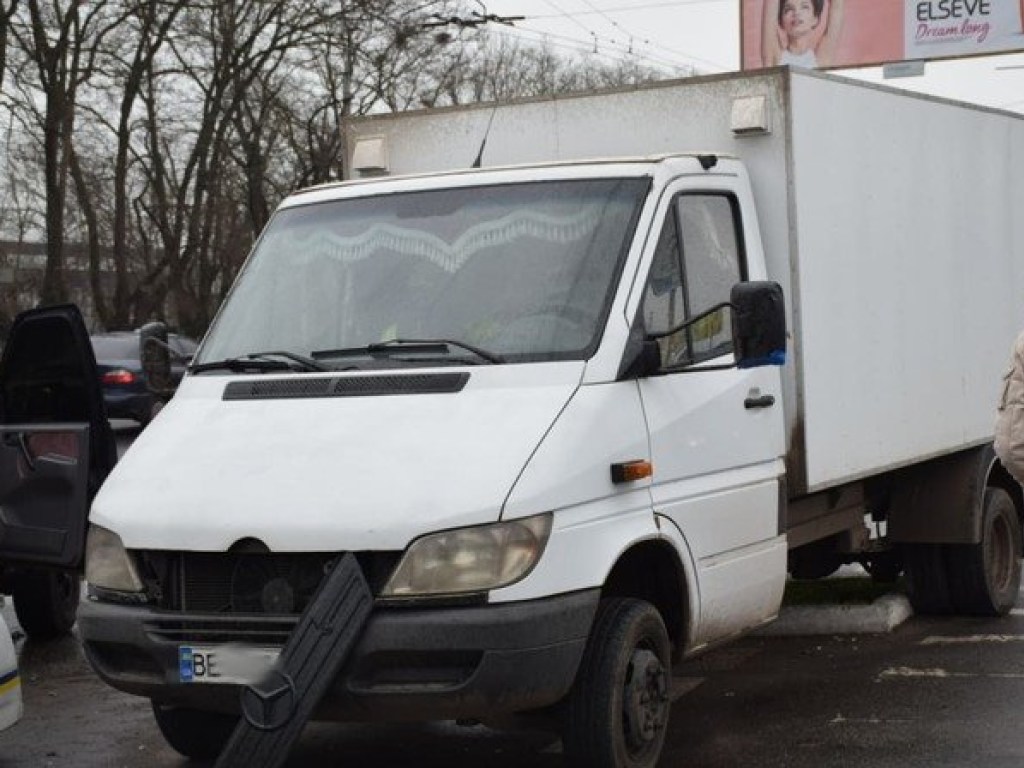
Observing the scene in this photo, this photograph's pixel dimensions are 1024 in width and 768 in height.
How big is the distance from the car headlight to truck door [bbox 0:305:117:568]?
2837 millimetres

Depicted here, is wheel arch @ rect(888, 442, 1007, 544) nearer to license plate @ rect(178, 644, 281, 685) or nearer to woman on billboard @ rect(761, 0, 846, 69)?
license plate @ rect(178, 644, 281, 685)

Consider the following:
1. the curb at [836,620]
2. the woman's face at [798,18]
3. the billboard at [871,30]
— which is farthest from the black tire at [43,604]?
the woman's face at [798,18]

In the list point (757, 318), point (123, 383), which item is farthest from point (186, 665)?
point (123, 383)

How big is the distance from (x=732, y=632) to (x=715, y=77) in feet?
7.27

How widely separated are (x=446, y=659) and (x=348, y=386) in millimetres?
1097

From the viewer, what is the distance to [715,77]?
7.41m

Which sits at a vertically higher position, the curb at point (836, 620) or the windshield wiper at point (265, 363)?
the windshield wiper at point (265, 363)

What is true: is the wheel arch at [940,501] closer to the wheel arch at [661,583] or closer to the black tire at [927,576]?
the black tire at [927,576]

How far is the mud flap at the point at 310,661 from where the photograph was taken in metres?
5.44

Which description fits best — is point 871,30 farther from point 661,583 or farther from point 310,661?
point 310,661

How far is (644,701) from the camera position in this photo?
6105mm

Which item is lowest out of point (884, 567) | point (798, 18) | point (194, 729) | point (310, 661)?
point (884, 567)

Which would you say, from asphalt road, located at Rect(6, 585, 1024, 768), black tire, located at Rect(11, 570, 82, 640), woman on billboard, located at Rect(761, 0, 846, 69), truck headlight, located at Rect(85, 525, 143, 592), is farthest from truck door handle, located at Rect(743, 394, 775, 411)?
woman on billboard, located at Rect(761, 0, 846, 69)

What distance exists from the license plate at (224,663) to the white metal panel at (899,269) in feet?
8.71
